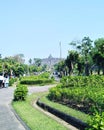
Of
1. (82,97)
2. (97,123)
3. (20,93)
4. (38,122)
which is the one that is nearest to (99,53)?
(20,93)

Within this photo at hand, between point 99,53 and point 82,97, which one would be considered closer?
point 82,97

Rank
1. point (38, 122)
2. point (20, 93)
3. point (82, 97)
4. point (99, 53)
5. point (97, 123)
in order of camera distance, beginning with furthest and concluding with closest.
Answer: point (99, 53) → point (20, 93) → point (82, 97) → point (38, 122) → point (97, 123)

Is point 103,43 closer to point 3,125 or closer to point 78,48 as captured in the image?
point 78,48

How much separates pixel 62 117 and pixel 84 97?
1447mm

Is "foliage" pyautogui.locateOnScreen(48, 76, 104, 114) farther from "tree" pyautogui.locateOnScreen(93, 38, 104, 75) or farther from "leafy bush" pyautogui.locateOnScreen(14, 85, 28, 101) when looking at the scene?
"tree" pyautogui.locateOnScreen(93, 38, 104, 75)

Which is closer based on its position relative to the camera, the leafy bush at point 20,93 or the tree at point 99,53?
the leafy bush at point 20,93

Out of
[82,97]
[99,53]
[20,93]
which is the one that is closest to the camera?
[82,97]

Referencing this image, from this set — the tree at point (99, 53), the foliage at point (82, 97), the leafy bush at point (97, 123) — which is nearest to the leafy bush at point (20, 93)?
the foliage at point (82, 97)

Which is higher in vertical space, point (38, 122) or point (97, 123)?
point (97, 123)

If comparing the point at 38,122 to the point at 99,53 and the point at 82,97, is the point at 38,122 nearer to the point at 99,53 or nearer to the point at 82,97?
the point at 82,97

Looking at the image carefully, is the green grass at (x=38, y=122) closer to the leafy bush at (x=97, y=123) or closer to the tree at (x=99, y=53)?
the leafy bush at (x=97, y=123)

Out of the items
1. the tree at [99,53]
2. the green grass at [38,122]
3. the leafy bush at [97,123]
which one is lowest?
the green grass at [38,122]

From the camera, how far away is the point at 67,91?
20344mm

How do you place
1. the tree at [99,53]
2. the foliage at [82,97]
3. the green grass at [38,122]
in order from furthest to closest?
the tree at [99,53] < the foliage at [82,97] < the green grass at [38,122]
